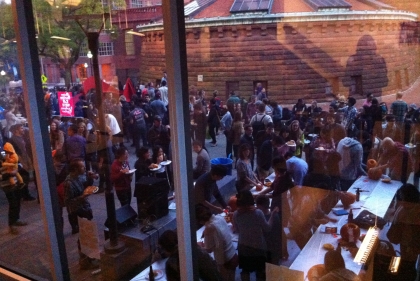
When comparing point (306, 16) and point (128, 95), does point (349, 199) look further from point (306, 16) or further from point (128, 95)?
point (306, 16)

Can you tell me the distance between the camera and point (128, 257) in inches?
131

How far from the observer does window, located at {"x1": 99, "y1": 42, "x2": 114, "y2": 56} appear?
3.65 meters

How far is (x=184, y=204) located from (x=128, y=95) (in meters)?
3.89

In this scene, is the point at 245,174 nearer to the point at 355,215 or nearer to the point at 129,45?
the point at 355,215

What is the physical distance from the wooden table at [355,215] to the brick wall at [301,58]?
1595 millimetres

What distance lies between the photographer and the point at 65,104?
18.5 feet

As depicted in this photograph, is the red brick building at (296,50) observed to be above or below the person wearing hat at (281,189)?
above

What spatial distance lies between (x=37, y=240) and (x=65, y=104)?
8.74ft

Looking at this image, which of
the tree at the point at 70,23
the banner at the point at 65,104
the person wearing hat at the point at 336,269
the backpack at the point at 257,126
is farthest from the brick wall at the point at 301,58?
the person wearing hat at the point at 336,269

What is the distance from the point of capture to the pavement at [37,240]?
2.56m

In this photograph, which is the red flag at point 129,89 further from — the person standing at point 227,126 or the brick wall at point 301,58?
Result: the person standing at point 227,126

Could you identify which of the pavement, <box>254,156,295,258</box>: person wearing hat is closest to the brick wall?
the pavement

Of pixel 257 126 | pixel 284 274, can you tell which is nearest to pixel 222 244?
pixel 284 274

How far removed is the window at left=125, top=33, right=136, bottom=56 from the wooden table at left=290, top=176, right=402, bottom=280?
252 centimetres
